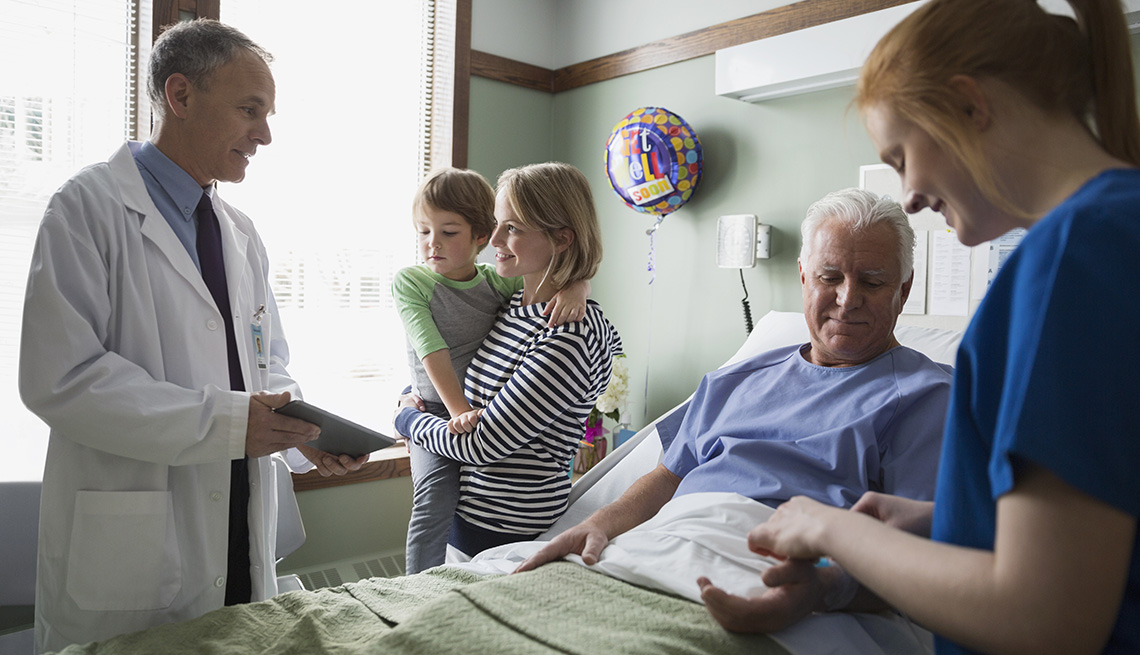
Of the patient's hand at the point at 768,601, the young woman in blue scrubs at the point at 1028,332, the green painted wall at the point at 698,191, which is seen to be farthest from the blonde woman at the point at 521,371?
the green painted wall at the point at 698,191

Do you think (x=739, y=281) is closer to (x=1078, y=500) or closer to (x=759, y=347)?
(x=759, y=347)

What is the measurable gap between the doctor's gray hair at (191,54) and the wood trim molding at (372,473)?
1.58 meters

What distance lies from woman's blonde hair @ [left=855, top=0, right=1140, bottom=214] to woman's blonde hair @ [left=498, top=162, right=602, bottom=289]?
1027mm

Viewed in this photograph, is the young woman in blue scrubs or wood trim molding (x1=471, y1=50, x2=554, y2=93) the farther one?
wood trim molding (x1=471, y1=50, x2=554, y2=93)

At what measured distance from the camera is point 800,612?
992mm

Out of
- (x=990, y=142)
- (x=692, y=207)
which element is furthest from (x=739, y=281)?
(x=990, y=142)

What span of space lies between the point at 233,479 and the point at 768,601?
1015 mm

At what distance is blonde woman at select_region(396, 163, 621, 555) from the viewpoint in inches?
63.0

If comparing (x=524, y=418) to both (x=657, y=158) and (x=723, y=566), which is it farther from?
(x=657, y=158)

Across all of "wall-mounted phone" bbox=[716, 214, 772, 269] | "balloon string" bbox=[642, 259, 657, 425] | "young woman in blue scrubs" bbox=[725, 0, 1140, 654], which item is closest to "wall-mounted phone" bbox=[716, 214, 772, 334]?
"wall-mounted phone" bbox=[716, 214, 772, 269]

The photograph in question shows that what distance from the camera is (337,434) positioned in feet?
4.35

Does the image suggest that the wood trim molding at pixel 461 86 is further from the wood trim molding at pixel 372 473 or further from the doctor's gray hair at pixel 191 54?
the doctor's gray hair at pixel 191 54

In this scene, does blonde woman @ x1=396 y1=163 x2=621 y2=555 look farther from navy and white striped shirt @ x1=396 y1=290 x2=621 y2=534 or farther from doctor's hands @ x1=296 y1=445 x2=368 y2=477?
doctor's hands @ x1=296 y1=445 x2=368 y2=477

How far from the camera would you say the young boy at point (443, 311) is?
1755 mm
